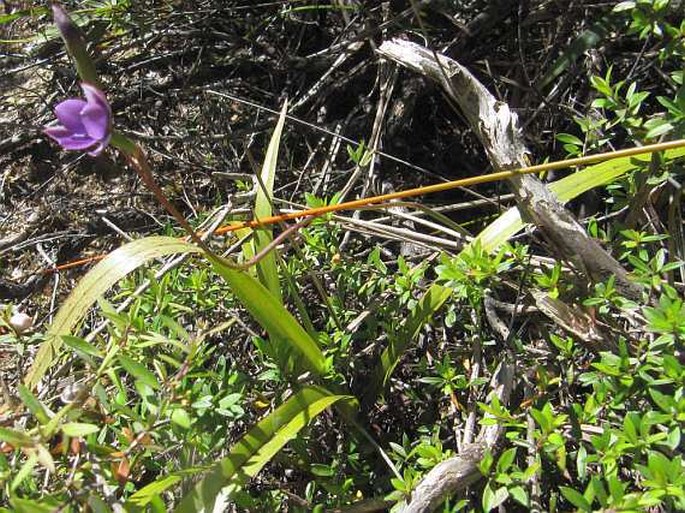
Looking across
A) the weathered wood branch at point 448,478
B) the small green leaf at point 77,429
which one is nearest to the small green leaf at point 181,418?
the small green leaf at point 77,429

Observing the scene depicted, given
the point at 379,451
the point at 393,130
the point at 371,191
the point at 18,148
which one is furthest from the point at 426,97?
the point at 18,148

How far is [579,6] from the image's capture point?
165 centimetres

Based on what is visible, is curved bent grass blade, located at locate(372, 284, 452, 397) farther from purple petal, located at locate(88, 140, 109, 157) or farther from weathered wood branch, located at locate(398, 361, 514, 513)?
purple petal, located at locate(88, 140, 109, 157)

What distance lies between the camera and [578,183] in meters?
1.23

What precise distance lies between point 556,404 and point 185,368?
690 mm

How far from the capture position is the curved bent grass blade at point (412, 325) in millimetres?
1254

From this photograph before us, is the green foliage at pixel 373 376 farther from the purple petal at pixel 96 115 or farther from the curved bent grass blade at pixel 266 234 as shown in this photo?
the purple petal at pixel 96 115

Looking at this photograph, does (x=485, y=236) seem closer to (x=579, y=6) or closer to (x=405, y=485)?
(x=405, y=485)

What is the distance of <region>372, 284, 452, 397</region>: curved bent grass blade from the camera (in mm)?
1254

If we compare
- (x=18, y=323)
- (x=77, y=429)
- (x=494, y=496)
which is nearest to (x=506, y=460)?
(x=494, y=496)

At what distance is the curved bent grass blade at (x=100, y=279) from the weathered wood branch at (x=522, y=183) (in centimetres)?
53

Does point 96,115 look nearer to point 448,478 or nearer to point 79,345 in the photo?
point 79,345

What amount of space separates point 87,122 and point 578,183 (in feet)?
2.63

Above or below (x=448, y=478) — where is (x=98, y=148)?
above
